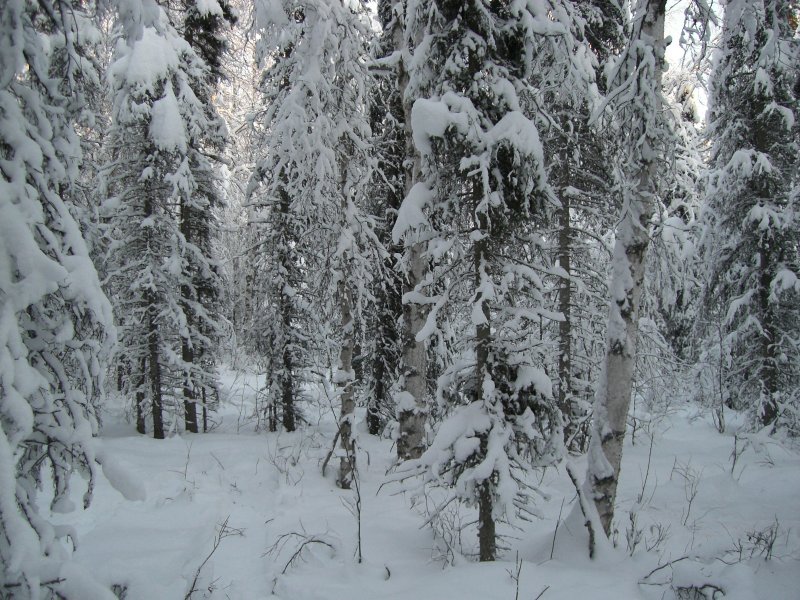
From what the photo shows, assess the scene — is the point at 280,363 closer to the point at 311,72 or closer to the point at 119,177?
the point at 119,177

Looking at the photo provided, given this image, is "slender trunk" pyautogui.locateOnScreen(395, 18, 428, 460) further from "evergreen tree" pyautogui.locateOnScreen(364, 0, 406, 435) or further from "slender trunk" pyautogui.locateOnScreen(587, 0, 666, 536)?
"slender trunk" pyautogui.locateOnScreen(587, 0, 666, 536)

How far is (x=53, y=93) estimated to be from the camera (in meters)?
3.38

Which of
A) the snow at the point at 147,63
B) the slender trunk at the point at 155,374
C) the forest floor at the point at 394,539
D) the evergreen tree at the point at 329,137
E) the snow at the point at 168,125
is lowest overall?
the forest floor at the point at 394,539

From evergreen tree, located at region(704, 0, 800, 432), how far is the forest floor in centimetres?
307

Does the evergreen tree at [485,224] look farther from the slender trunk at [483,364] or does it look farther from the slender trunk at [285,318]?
the slender trunk at [285,318]

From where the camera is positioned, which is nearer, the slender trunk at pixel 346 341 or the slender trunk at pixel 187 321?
the slender trunk at pixel 346 341

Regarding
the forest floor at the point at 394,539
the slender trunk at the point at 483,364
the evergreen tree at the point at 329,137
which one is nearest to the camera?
the forest floor at the point at 394,539

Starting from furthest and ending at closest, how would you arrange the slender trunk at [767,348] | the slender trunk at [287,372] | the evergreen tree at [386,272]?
the slender trunk at [287,372]
the slender trunk at [767,348]
the evergreen tree at [386,272]

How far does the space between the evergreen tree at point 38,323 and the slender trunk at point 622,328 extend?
4694 millimetres

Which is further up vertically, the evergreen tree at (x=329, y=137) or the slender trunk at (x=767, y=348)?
the evergreen tree at (x=329, y=137)

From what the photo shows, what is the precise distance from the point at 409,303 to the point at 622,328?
2.46 meters

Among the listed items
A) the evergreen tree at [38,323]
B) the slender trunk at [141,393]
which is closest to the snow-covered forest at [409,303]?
the evergreen tree at [38,323]

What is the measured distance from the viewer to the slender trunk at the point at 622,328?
200 inches

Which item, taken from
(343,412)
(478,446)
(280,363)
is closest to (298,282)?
(280,363)
